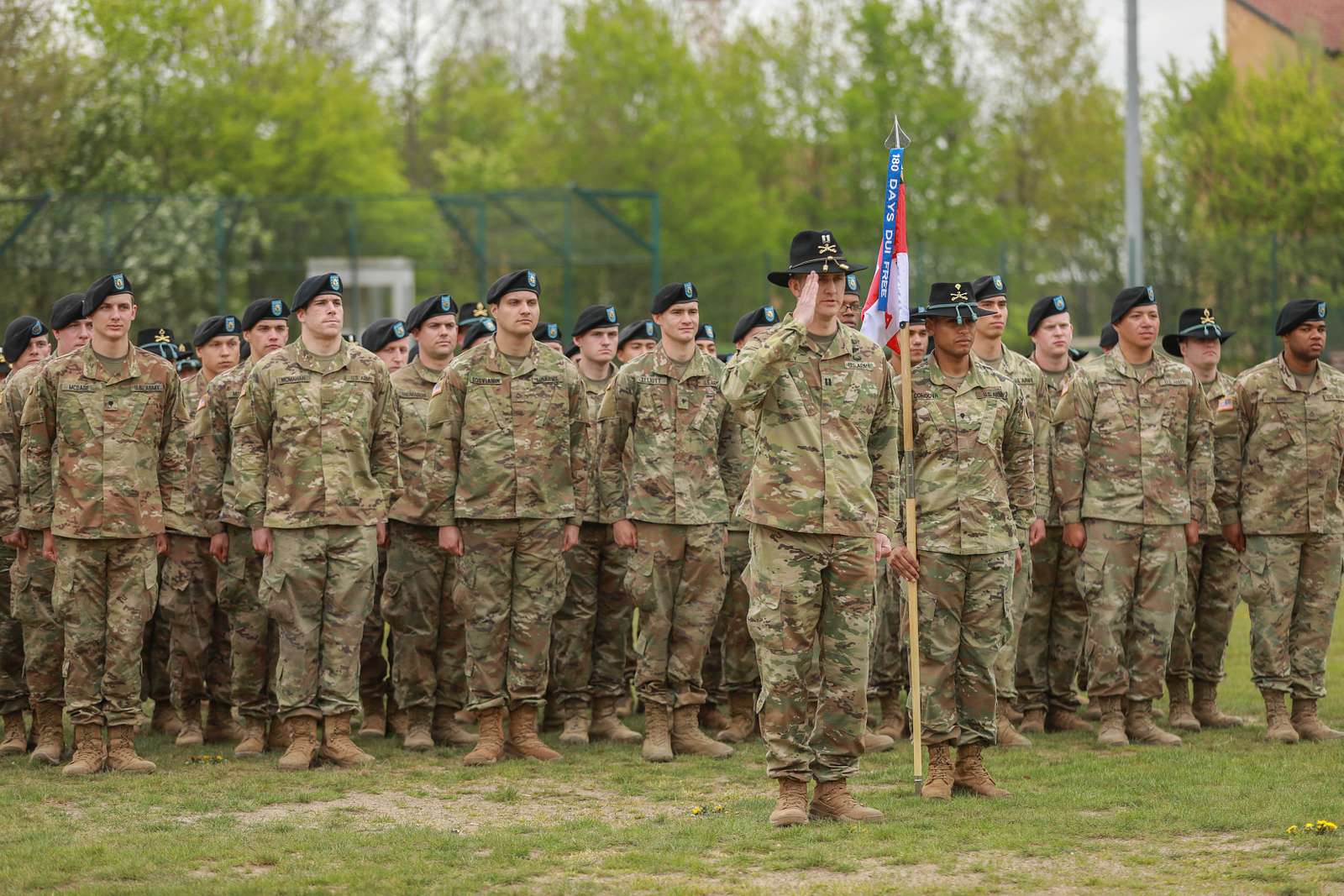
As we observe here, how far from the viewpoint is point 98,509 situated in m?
8.83

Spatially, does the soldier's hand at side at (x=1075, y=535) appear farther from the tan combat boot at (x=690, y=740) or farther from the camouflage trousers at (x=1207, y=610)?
the tan combat boot at (x=690, y=740)

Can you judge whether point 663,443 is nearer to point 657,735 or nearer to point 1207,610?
point 657,735

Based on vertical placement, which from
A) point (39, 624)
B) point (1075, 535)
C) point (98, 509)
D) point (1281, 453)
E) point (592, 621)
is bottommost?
point (592, 621)

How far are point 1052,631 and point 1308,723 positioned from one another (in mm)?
1554

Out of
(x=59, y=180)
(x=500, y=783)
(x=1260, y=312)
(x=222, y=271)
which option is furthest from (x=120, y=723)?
(x=59, y=180)

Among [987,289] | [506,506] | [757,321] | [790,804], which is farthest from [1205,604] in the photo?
[506,506]

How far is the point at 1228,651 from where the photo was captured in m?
13.0

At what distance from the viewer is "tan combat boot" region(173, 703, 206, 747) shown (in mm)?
9836

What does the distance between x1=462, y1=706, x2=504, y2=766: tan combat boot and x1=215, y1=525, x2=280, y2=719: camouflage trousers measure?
1.30 metres

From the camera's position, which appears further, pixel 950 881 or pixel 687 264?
pixel 687 264

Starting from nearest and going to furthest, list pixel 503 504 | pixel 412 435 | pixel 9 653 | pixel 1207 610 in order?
pixel 503 504, pixel 9 653, pixel 412 435, pixel 1207 610

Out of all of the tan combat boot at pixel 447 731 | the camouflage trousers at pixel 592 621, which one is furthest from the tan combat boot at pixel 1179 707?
the tan combat boot at pixel 447 731

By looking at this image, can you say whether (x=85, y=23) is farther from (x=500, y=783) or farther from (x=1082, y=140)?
(x=500, y=783)

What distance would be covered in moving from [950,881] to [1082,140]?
43386mm
